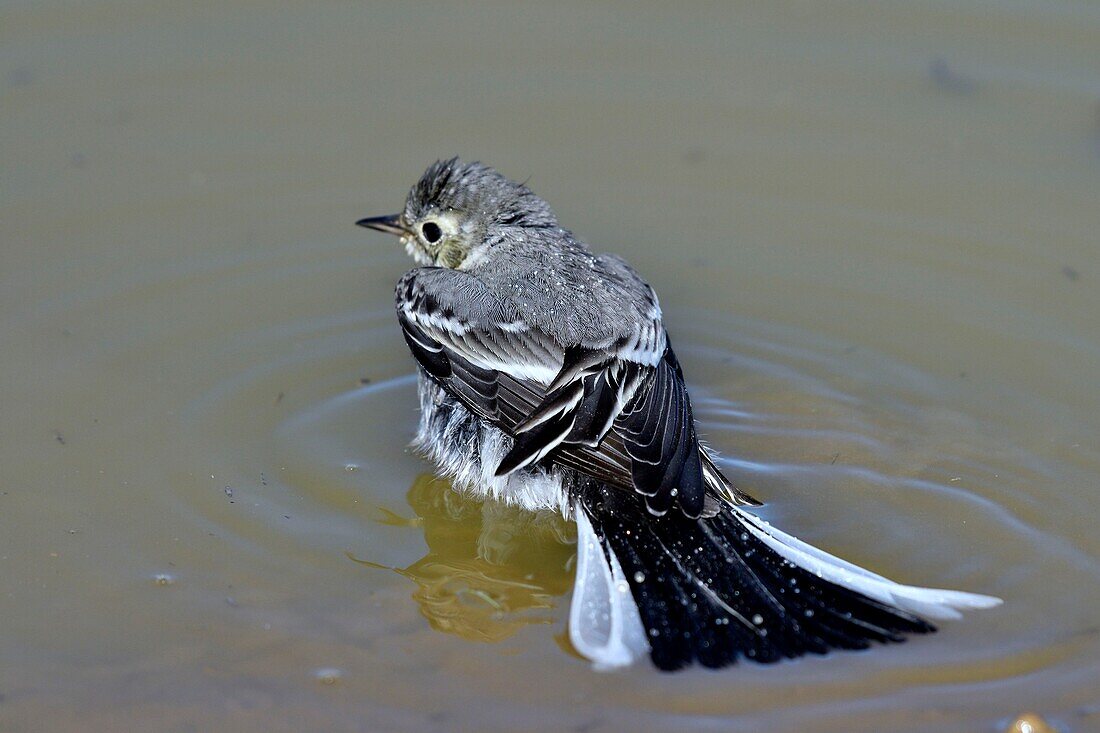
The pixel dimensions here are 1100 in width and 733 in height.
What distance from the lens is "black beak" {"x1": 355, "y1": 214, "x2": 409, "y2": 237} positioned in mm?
6949

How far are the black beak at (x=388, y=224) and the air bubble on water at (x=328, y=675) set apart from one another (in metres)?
2.74

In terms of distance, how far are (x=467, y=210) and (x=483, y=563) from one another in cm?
190

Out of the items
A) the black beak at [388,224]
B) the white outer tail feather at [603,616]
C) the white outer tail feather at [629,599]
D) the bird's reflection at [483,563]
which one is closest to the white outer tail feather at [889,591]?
the white outer tail feather at [629,599]

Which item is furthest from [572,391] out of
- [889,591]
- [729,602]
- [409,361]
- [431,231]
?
[409,361]

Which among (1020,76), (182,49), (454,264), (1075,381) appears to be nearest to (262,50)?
(182,49)

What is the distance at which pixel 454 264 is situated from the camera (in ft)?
22.3

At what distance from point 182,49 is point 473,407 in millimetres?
4628

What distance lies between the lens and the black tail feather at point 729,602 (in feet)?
15.9

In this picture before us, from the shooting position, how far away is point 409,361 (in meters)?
7.08

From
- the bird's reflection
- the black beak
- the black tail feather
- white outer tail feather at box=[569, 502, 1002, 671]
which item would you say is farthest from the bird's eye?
white outer tail feather at box=[569, 502, 1002, 671]

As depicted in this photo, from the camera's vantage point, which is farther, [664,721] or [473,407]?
[473,407]

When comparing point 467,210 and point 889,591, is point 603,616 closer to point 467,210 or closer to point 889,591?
point 889,591

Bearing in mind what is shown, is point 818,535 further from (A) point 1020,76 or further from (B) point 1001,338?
(A) point 1020,76

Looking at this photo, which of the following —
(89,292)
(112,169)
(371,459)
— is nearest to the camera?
(371,459)
